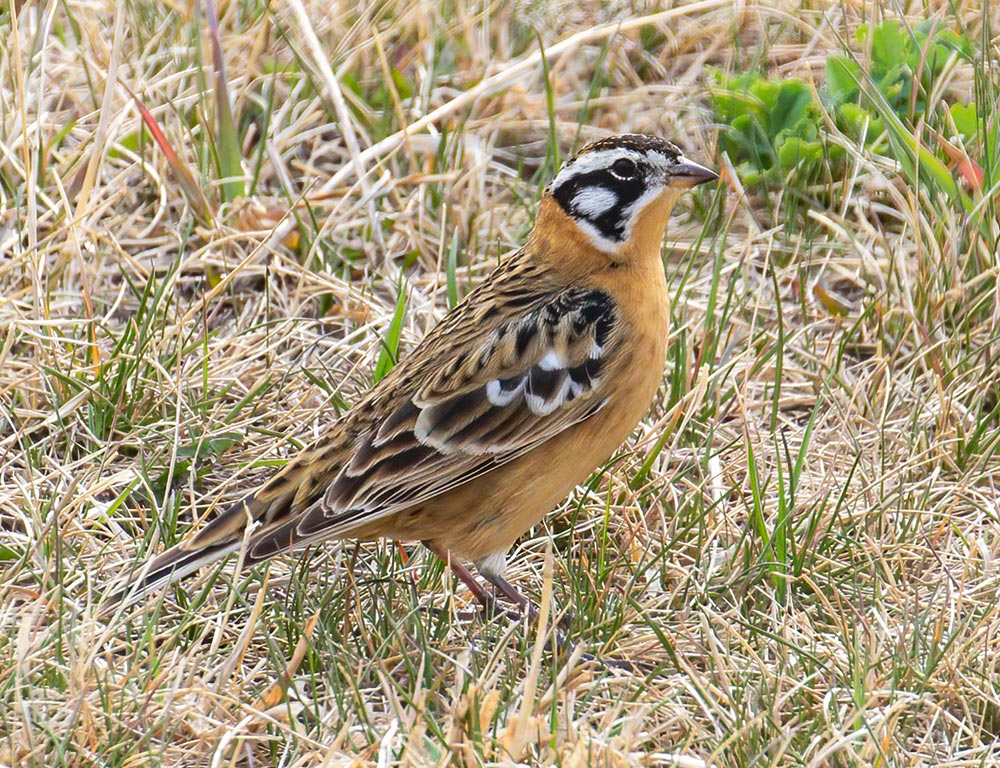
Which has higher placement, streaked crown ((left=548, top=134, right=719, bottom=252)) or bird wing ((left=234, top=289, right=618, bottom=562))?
streaked crown ((left=548, top=134, right=719, bottom=252))

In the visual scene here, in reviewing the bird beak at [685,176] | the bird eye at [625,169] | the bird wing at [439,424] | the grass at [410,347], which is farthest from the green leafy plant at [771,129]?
the bird wing at [439,424]

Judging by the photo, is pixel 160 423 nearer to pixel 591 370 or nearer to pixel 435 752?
pixel 591 370

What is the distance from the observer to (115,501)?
4.97 m

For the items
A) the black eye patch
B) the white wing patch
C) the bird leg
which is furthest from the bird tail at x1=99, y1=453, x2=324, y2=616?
the black eye patch

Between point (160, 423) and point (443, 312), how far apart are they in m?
1.32

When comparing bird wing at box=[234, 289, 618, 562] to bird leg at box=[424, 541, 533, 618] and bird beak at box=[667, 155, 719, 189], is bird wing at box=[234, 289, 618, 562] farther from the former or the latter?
bird beak at box=[667, 155, 719, 189]

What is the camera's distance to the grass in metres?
4.06

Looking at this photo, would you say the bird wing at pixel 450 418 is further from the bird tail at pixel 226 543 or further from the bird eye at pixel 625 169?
the bird eye at pixel 625 169

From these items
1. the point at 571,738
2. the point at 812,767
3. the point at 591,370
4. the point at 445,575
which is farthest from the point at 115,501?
the point at 812,767

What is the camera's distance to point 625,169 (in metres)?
4.95

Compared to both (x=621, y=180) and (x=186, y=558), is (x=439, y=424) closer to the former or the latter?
(x=186, y=558)

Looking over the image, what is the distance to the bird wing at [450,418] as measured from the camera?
14.7 ft

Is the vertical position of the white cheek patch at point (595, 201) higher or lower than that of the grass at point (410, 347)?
higher

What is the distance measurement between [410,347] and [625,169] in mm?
1279
